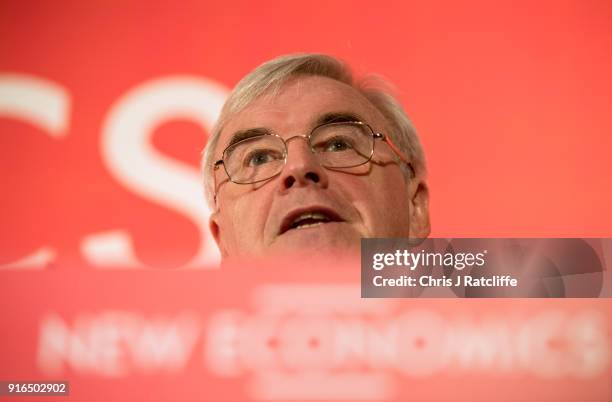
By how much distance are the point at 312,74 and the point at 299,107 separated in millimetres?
146

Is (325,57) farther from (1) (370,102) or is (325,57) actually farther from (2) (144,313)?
(2) (144,313)

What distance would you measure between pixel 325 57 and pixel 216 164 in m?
0.46

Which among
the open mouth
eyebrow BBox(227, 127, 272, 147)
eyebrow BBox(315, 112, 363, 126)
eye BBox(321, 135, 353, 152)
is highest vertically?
eyebrow BBox(315, 112, 363, 126)

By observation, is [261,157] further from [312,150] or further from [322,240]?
[322,240]

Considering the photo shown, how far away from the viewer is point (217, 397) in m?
2.01

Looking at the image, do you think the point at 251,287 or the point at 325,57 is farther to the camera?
the point at 325,57

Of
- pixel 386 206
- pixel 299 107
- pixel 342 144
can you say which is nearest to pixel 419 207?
pixel 386 206

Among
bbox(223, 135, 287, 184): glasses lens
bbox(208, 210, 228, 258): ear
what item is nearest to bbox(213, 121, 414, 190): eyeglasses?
bbox(223, 135, 287, 184): glasses lens

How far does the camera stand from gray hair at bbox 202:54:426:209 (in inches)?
85.3

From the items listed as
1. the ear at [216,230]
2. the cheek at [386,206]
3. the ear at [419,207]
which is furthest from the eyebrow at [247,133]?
the ear at [419,207]

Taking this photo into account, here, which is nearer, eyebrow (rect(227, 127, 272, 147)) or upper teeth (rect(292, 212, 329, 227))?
upper teeth (rect(292, 212, 329, 227))

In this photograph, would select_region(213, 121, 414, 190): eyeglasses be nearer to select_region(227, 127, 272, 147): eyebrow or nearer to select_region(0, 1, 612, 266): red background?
select_region(227, 127, 272, 147): eyebrow

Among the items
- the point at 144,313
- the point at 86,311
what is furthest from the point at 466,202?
the point at 86,311

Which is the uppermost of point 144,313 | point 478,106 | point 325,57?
point 325,57
